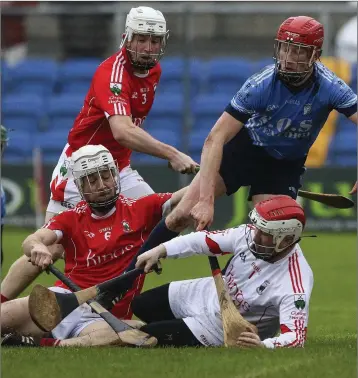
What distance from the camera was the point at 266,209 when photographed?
653 cm

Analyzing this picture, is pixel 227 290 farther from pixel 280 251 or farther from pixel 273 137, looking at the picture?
pixel 273 137

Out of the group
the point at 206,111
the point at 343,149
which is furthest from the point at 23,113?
the point at 343,149

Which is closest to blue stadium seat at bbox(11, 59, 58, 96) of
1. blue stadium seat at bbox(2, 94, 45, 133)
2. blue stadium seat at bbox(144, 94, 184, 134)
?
blue stadium seat at bbox(2, 94, 45, 133)

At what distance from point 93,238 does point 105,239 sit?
0.23 feet

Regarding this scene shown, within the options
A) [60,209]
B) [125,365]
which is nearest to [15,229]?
[60,209]

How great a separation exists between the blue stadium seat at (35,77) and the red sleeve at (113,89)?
11269 millimetres

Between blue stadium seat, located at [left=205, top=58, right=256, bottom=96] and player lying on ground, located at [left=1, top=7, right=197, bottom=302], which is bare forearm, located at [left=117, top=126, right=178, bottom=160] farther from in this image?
blue stadium seat, located at [left=205, top=58, right=256, bottom=96]

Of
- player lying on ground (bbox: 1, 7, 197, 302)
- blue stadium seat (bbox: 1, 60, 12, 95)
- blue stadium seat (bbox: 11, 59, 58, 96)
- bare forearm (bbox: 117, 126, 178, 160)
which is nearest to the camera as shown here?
bare forearm (bbox: 117, 126, 178, 160)

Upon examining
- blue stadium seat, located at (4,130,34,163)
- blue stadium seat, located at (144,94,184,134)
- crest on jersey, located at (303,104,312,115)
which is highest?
crest on jersey, located at (303,104,312,115)

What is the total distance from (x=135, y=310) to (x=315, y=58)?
179 centimetres

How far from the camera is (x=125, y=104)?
8008mm

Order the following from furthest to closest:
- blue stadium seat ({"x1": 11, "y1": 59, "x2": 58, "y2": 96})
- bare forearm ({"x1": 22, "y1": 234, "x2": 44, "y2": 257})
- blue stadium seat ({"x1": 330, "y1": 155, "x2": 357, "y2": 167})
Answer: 1. blue stadium seat ({"x1": 11, "y1": 59, "x2": 58, "y2": 96})
2. blue stadium seat ({"x1": 330, "y1": 155, "x2": 357, "y2": 167})
3. bare forearm ({"x1": 22, "y1": 234, "x2": 44, "y2": 257})

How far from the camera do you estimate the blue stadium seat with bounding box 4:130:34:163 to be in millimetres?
18109

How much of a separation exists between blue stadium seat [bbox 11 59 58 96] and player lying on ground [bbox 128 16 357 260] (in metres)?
12.0
